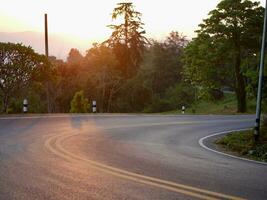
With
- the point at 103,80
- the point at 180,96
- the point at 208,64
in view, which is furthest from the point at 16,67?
the point at 180,96

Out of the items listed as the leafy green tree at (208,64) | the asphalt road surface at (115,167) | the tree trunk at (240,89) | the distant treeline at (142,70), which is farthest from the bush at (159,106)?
the asphalt road surface at (115,167)

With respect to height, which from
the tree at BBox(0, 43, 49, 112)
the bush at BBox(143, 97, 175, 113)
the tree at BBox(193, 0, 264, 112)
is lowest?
the bush at BBox(143, 97, 175, 113)

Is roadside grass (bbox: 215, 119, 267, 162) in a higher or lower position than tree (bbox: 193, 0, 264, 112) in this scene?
lower

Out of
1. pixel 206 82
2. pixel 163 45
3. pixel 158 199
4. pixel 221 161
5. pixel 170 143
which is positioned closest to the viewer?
pixel 158 199

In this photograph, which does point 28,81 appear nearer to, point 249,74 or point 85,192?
point 249,74

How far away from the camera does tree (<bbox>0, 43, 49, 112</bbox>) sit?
26641 millimetres

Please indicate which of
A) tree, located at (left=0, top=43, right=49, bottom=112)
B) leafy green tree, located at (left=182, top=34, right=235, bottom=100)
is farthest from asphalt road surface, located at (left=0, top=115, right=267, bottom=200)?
leafy green tree, located at (left=182, top=34, right=235, bottom=100)

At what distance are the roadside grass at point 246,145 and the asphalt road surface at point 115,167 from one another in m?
1.00

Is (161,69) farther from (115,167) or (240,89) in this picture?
(115,167)

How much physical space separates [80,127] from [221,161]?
31.1 ft

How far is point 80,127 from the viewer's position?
69.6ft

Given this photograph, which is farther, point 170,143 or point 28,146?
point 170,143

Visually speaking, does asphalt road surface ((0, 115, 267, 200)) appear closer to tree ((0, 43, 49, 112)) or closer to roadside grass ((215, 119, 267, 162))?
roadside grass ((215, 119, 267, 162))

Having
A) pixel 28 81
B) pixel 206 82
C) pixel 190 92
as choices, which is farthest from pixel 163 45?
pixel 28 81
